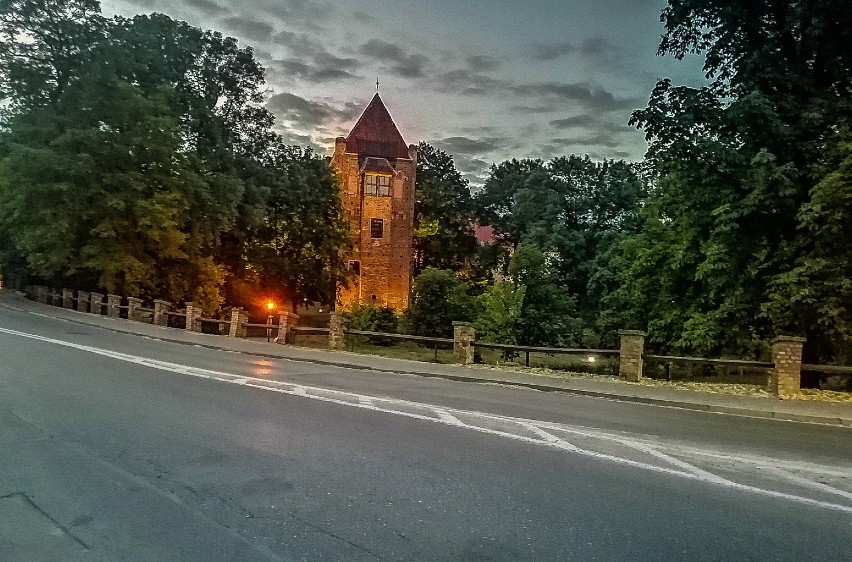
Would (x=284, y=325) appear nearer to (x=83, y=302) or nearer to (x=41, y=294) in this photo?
(x=83, y=302)

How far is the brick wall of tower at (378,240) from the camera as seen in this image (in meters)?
60.3

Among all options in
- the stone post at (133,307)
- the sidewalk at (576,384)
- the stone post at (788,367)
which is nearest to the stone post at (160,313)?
the stone post at (133,307)

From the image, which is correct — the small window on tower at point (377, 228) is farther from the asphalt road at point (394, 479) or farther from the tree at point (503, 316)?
the asphalt road at point (394, 479)

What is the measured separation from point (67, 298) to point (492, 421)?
3196 centimetres

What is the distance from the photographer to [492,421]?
10.6 metres

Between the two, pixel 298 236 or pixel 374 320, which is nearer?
pixel 374 320

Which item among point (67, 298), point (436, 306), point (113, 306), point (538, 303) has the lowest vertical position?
point (113, 306)

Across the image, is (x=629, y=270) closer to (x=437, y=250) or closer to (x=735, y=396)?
(x=735, y=396)

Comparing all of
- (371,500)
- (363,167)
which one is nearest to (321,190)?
(363,167)

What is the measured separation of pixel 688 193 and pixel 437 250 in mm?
48491

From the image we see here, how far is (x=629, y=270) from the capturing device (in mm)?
31297

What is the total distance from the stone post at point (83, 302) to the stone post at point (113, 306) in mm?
2319

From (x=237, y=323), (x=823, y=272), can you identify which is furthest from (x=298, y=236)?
(x=823, y=272)

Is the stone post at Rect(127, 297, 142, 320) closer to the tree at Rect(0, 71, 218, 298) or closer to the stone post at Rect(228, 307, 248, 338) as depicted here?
the tree at Rect(0, 71, 218, 298)
